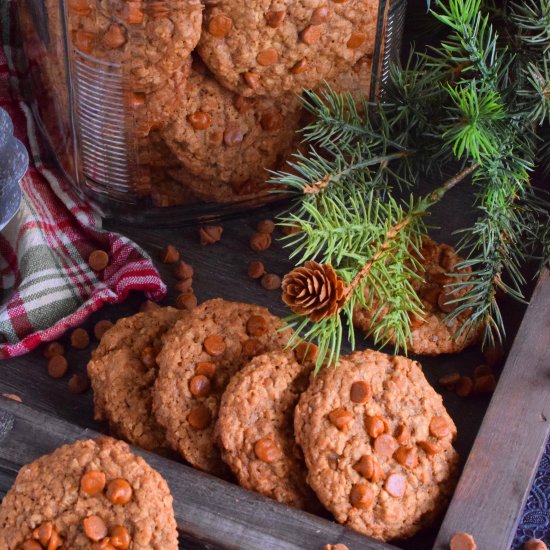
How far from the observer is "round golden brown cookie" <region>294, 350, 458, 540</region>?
4.15ft

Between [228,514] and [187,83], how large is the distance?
0.68 meters

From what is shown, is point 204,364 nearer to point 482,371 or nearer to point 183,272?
point 183,272

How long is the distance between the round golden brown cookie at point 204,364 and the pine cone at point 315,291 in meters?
0.17

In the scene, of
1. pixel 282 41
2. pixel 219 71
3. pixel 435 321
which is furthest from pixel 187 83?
pixel 435 321

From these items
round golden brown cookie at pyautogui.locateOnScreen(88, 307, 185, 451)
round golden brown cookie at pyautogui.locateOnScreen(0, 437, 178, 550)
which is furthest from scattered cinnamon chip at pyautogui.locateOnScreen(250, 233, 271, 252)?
round golden brown cookie at pyautogui.locateOnScreen(0, 437, 178, 550)

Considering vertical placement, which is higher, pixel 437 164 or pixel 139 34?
pixel 139 34

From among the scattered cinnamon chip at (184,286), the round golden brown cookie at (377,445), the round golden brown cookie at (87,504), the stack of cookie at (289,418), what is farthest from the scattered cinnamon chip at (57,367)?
the round golden brown cookie at (377,445)

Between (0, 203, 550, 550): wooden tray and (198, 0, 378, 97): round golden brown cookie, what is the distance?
1.60ft

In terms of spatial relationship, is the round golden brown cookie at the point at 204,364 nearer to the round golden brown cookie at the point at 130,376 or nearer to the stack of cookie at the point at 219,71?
the round golden brown cookie at the point at 130,376

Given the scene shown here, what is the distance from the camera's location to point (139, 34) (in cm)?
142

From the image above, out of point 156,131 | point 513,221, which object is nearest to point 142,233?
point 156,131

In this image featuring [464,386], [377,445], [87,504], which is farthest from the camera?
[464,386]

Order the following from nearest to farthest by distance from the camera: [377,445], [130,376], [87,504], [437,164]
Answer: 1. [87,504]
2. [377,445]
3. [130,376]
4. [437,164]

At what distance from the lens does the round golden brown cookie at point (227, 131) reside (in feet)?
5.04
